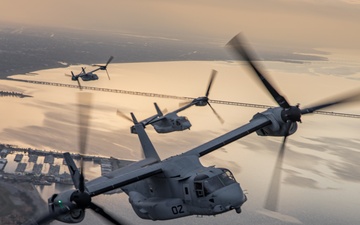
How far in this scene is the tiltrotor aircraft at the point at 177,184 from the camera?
106 feet

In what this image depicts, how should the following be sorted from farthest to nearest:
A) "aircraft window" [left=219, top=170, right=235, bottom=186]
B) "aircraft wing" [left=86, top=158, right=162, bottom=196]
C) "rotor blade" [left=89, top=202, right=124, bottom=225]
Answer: "aircraft wing" [left=86, top=158, right=162, bottom=196]
"aircraft window" [left=219, top=170, right=235, bottom=186]
"rotor blade" [left=89, top=202, right=124, bottom=225]

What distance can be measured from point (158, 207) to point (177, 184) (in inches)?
98.0

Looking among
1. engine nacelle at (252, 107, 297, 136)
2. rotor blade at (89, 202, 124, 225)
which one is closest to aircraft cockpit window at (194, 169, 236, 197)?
rotor blade at (89, 202, 124, 225)

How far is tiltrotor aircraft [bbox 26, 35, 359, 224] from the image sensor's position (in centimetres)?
3241

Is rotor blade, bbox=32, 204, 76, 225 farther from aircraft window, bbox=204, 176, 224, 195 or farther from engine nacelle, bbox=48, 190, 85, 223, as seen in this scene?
aircraft window, bbox=204, 176, 224, 195

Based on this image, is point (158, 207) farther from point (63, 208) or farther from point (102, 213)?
point (63, 208)

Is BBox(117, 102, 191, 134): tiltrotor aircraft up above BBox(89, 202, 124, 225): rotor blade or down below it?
above

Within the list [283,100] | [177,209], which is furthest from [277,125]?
[177,209]

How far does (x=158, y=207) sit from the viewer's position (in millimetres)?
36500

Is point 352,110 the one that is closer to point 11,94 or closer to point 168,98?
point 168,98

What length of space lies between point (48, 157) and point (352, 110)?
10402 centimetres

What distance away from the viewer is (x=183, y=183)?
34.5 metres

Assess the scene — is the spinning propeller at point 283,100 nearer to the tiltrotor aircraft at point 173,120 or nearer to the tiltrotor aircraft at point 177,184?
the tiltrotor aircraft at point 177,184

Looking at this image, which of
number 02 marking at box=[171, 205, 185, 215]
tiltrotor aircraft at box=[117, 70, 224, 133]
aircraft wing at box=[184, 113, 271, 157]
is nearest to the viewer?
number 02 marking at box=[171, 205, 185, 215]
